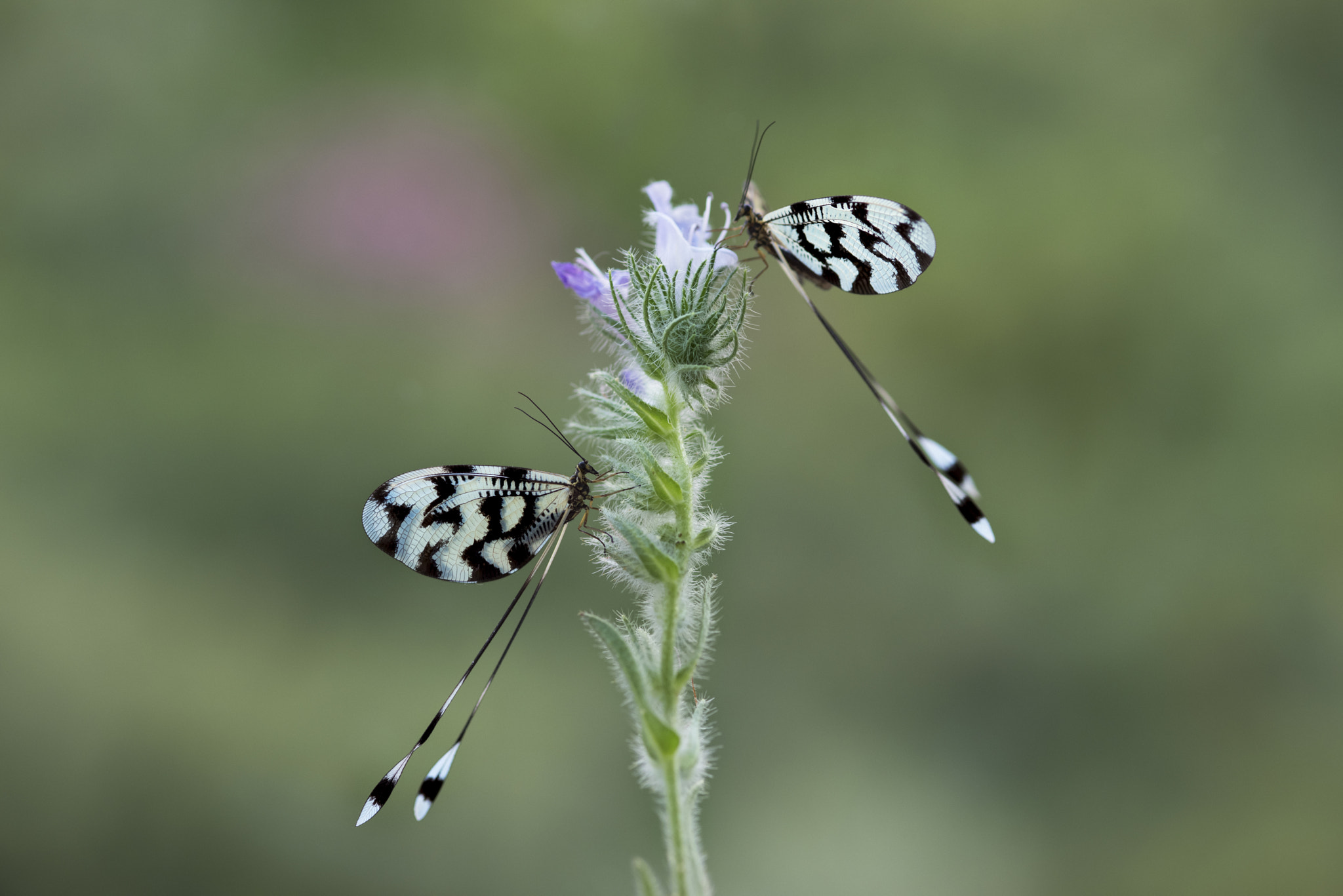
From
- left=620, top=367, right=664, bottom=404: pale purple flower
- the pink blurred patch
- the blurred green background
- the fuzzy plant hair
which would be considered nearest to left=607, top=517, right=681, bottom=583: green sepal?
the fuzzy plant hair

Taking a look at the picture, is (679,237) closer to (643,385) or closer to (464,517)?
(643,385)

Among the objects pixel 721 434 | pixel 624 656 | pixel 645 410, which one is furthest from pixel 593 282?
pixel 721 434

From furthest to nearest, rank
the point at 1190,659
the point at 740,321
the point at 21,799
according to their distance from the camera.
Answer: the point at 1190,659, the point at 21,799, the point at 740,321

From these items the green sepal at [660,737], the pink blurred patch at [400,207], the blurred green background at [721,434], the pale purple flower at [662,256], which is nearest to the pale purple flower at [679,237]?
the pale purple flower at [662,256]

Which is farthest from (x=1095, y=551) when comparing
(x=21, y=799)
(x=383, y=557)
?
(x=21, y=799)

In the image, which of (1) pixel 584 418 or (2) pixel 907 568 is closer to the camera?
(1) pixel 584 418

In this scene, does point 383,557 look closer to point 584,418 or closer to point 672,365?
point 584,418
